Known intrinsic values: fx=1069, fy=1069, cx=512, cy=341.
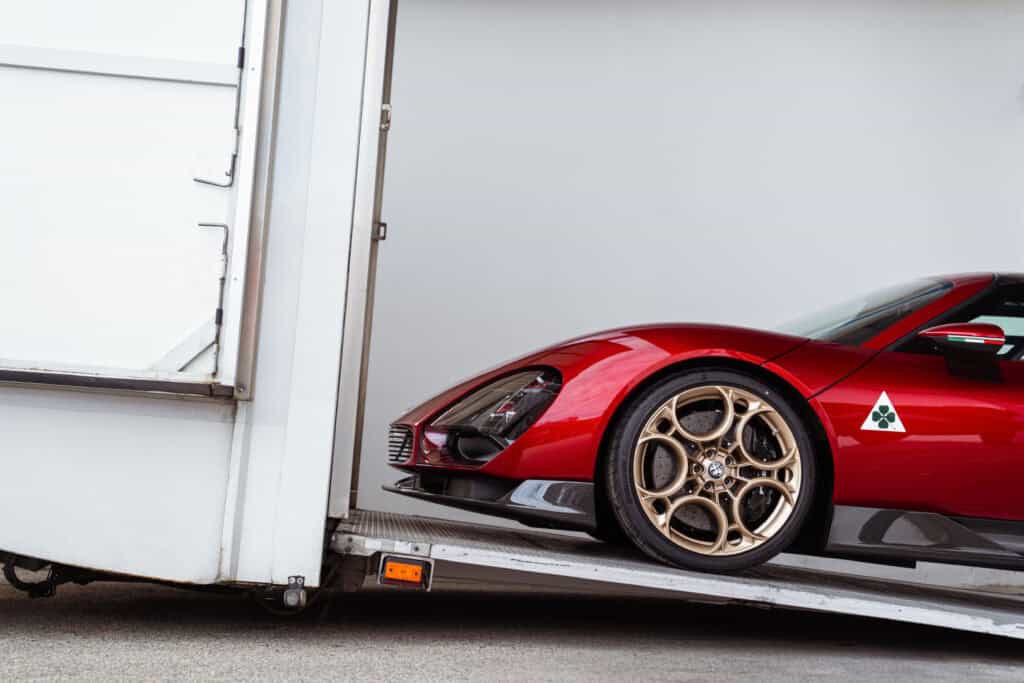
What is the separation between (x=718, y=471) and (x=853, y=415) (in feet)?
1.56

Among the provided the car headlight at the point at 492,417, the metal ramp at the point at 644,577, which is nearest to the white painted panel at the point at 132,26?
the car headlight at the point at 492,417

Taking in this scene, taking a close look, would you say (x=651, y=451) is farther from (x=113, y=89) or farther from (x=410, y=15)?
(x=410, y=15)

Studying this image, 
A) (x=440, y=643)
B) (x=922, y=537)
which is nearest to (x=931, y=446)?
(x=922, y=537)

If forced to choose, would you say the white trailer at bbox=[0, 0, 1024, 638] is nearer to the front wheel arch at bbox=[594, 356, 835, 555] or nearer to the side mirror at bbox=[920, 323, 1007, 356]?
the front wheel arch at bbox=[594, 356, 835, 555]

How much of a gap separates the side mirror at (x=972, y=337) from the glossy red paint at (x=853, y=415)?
12cm

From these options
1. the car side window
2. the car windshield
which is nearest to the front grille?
the car windshield

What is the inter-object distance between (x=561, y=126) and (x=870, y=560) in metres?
4.51

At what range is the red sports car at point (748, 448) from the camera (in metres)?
3.36

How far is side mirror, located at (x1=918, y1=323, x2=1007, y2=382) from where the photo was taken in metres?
3.46

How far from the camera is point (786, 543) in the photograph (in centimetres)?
342

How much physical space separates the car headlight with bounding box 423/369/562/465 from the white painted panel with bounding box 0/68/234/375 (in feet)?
2.85

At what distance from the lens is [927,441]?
11.4 feet

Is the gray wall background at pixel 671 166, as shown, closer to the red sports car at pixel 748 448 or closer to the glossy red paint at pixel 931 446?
the red sports car at pixel 748 448

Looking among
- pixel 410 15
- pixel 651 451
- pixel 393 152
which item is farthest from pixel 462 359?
pixel 651 451
